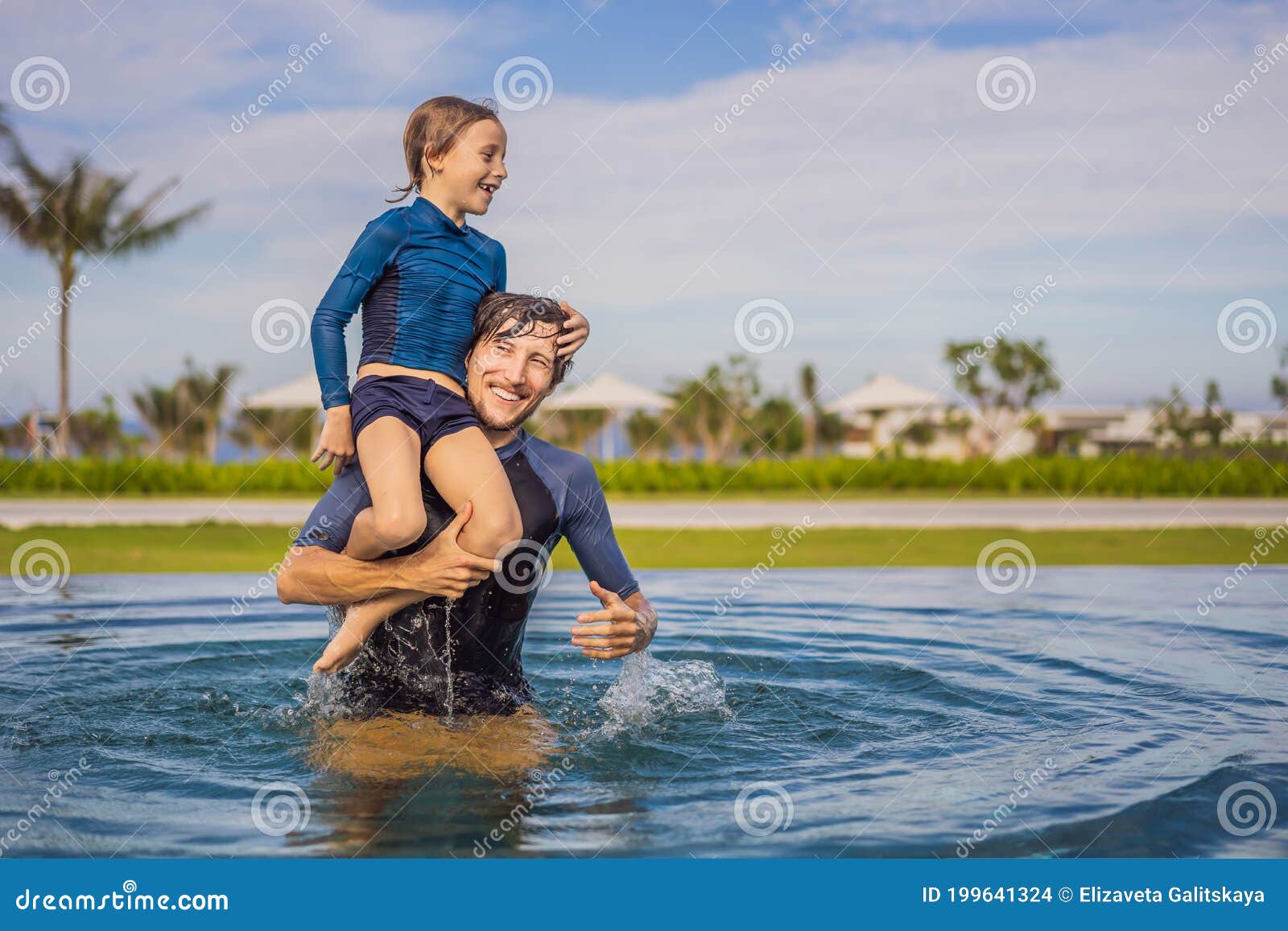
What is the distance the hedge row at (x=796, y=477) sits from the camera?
859 inches

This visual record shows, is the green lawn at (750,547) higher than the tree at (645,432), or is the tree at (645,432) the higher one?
the tree at (645,432)

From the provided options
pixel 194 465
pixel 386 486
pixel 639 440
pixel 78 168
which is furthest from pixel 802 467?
pixel 386 486

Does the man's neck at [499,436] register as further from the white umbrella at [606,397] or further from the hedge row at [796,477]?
the white umbrella at [606,397]

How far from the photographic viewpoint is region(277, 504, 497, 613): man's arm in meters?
3.95

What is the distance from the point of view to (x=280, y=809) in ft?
11.3

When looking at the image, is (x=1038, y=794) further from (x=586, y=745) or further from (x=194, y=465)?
(x=194, y=465)

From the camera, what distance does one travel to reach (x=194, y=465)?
22797mm

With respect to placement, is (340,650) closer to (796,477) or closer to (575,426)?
(796,477)

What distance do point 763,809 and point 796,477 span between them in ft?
63.9

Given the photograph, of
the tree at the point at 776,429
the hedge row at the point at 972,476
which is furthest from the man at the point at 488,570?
the tree at the point at 776,429

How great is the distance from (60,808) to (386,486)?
1434 millimetres

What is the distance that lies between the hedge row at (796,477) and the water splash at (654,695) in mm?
15753
